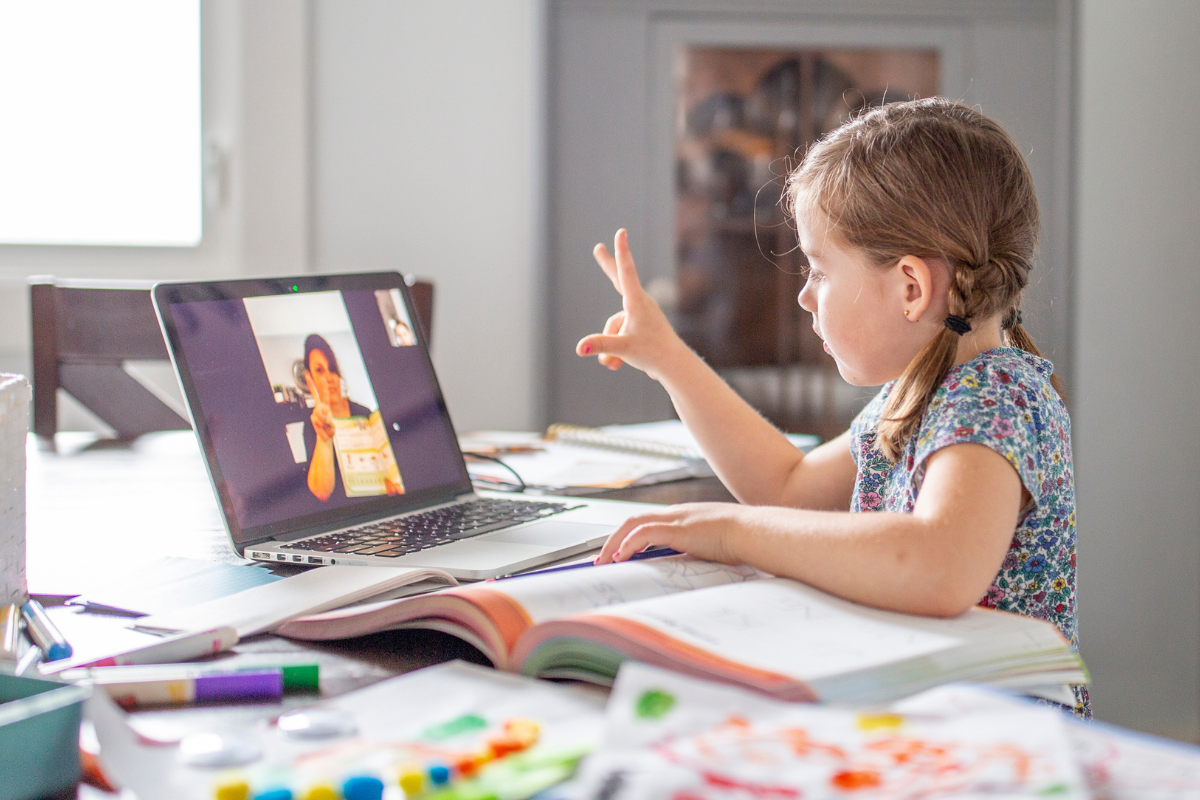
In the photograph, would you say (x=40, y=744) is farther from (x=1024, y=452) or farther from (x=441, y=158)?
(x=441, y=158)

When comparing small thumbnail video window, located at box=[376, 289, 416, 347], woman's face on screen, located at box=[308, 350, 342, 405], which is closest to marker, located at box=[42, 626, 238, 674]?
woman's face on screen, located at box=[308, 350, 342, 405]

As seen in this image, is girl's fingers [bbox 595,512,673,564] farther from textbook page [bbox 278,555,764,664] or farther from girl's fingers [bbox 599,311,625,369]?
girl's fingers [bbox 599,311,625,369]

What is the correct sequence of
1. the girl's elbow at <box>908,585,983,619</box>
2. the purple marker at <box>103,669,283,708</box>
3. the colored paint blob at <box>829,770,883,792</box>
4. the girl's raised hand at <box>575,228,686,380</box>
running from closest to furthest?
1. the colored paint blob at <box>829,770,883,792</box>
2. the purple marker at <box>103,669,283,708</box>
3. the girl's elbow at <box>908,585,983,619</box>
4. the girl's raised hand at <box>575,228,686,380</box>

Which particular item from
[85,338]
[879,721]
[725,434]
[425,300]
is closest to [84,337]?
[85,338]

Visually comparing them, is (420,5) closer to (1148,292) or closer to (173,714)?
Answer: (1148,292)

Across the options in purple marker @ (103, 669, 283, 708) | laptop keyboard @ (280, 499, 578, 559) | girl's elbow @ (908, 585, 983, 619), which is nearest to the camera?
purple marker @ (103, 669, 283, 708)

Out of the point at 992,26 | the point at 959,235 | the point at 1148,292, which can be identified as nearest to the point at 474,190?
the point at 992,26

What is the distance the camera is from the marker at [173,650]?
0.49 metres

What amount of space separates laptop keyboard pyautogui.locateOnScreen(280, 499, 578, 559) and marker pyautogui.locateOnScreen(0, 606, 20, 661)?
0.69 ft

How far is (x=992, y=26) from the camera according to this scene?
238cm

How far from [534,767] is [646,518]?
12.7 inches

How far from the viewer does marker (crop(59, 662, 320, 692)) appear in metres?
0.45

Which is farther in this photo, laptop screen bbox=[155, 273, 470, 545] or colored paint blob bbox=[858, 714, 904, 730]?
laptop screen bbox=[155, 273, 470, 545]

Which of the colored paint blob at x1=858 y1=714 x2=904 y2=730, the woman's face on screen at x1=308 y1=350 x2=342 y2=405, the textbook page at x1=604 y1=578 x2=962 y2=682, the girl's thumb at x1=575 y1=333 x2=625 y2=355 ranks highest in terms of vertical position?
the girl's thumb at x1=575 y1=333 x2=625 y2=355
